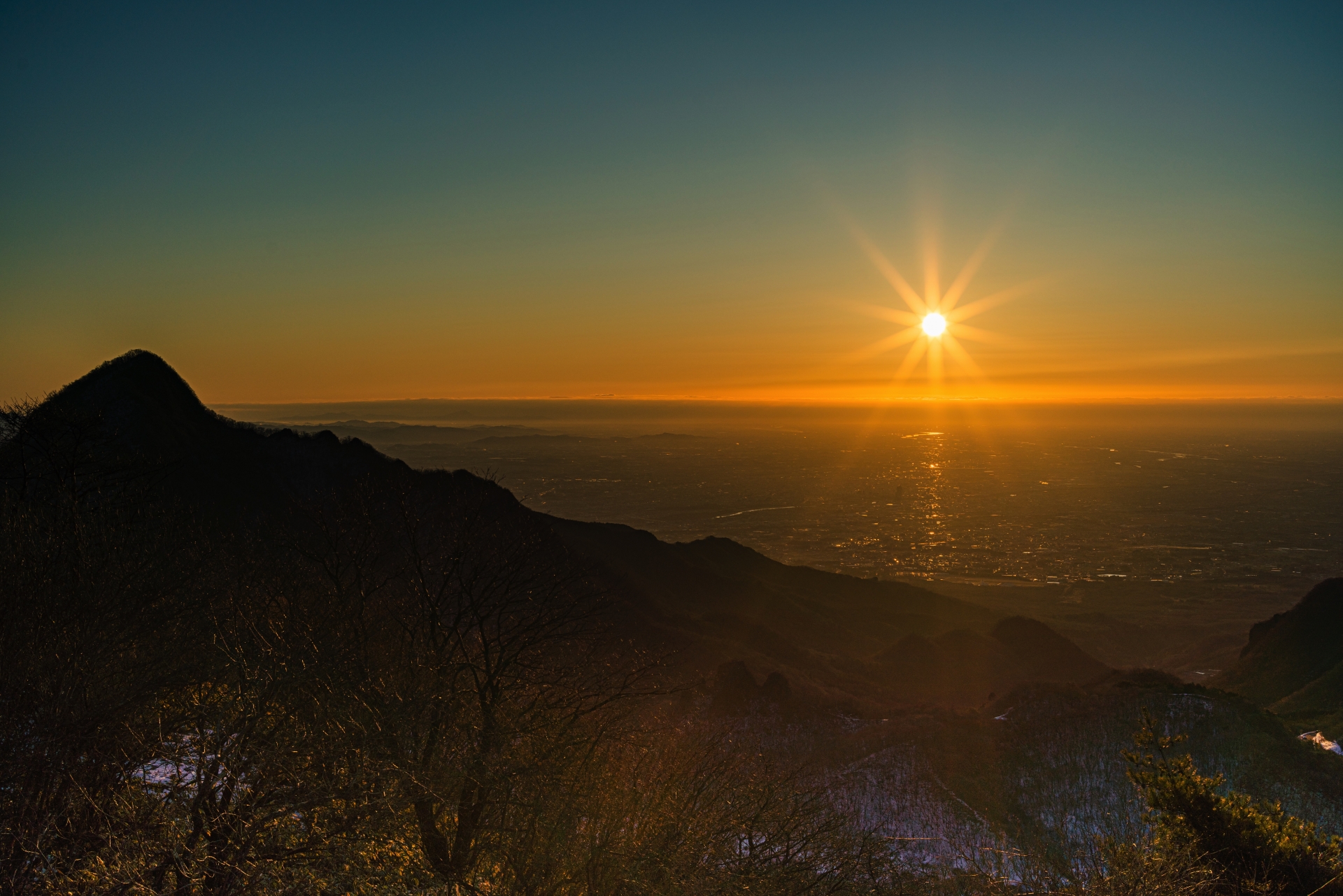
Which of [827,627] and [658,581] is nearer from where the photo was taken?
[658,581]

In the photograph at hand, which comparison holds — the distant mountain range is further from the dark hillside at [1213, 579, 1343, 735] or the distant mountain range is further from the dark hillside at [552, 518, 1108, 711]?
the dark hillside at [1213, 579, 1343, 735]

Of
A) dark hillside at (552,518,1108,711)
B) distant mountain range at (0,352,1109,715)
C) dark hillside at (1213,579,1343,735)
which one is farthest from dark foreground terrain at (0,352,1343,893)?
dark hillside at (1213,579,1343,735)

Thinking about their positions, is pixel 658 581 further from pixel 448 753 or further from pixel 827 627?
pixel 448 753

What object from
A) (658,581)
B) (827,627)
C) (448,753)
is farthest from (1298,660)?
(448,753)

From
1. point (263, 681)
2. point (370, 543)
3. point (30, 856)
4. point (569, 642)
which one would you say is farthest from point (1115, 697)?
point (30, 856)

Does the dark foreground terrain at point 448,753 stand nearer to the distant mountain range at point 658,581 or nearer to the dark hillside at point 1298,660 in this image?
the distant mountain range at point 658,581

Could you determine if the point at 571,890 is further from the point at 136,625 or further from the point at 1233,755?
the point at 1233,755
